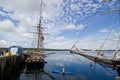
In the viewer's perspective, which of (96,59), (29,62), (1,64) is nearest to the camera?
(96,59)

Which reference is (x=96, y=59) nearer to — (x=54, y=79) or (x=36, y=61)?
(x=54, y=79)

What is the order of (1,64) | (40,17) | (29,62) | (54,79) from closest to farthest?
1. (1,64)
2. (54,79)
3. (29,62)
4. (40,17)

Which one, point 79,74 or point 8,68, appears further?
point 79,74

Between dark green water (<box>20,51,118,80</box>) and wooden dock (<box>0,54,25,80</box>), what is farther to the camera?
dark green water (<box>20,51,118,80</box>)

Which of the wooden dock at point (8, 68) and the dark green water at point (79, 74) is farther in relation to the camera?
the dark green water at point (79, 74)

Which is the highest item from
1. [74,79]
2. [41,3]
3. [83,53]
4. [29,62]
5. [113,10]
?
[41,3]

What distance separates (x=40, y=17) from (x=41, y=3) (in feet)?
19.2

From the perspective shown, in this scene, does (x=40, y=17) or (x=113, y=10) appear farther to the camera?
(x=40, y=17)

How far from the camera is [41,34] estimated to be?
58.7 meters

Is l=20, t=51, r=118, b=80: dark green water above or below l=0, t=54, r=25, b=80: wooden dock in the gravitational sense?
below

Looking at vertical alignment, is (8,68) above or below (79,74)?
above

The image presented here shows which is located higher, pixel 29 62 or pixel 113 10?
pixel 113 10

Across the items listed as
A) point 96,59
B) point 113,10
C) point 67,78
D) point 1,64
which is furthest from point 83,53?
point 67,78

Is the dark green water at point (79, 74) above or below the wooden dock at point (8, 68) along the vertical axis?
below
